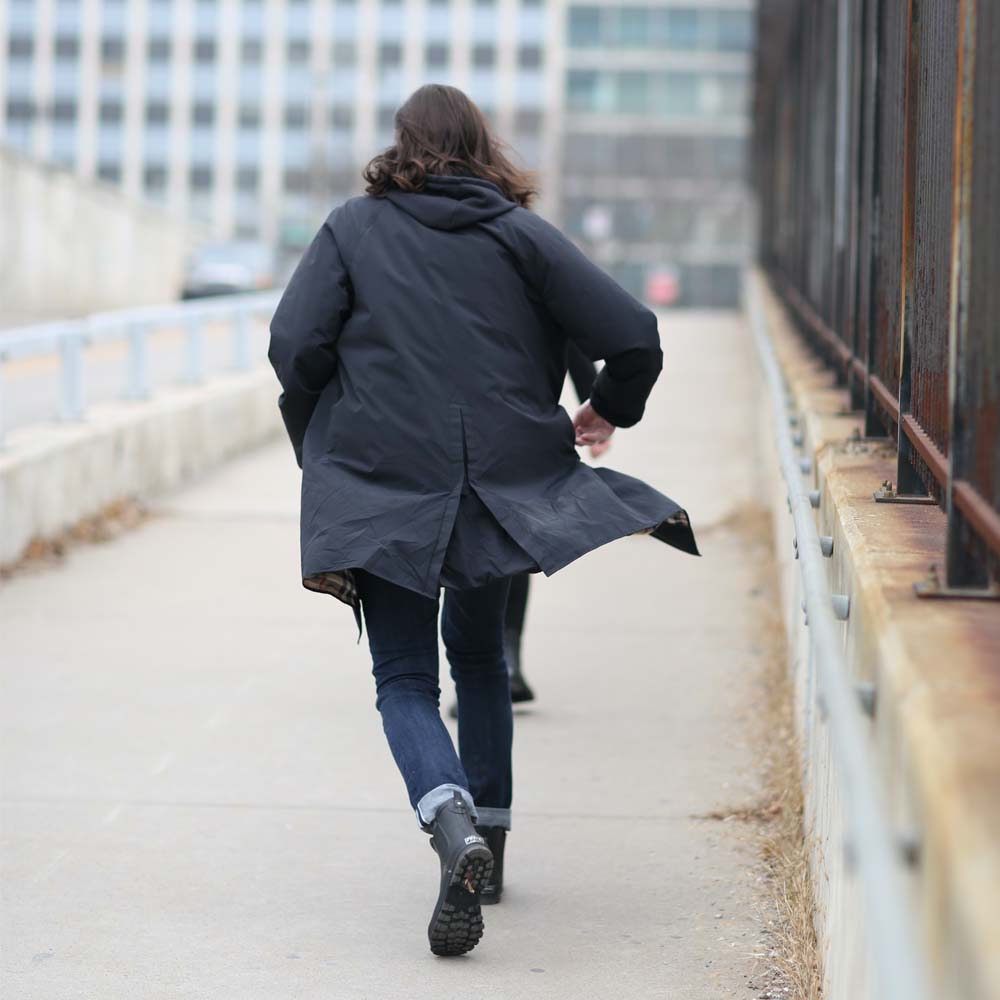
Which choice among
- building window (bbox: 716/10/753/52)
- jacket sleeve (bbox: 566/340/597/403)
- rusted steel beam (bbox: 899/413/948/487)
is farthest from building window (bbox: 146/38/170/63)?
rusted steel beam (bbox: 899/413/948/487)

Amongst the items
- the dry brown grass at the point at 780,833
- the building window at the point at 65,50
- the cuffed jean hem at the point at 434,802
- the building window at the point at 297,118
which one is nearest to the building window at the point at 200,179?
the building window at the point at 297,118

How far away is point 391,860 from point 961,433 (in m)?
2.17

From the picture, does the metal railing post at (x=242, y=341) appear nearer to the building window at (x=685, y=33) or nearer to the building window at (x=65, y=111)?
the building window at (x=685, y=33)

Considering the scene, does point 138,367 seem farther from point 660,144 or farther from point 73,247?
point 660,144

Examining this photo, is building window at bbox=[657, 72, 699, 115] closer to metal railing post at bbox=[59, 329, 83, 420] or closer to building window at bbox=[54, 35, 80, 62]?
building window at bbox=[54, 35, 80, 62]

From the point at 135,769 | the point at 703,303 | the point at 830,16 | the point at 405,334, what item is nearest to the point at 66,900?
the point at 135,769

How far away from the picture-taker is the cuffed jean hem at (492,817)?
423 centimetres

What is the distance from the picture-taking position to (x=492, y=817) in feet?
13.9

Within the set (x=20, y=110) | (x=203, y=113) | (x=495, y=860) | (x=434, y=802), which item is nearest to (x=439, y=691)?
A: (x=434, y=802)

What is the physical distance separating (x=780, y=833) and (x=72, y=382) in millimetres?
6354

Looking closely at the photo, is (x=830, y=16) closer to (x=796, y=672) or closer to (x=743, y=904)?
(x=796, y=672)

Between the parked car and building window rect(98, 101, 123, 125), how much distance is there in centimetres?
7569

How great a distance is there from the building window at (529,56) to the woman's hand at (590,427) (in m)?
109

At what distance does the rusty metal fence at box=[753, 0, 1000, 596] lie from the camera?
289 centimetres
